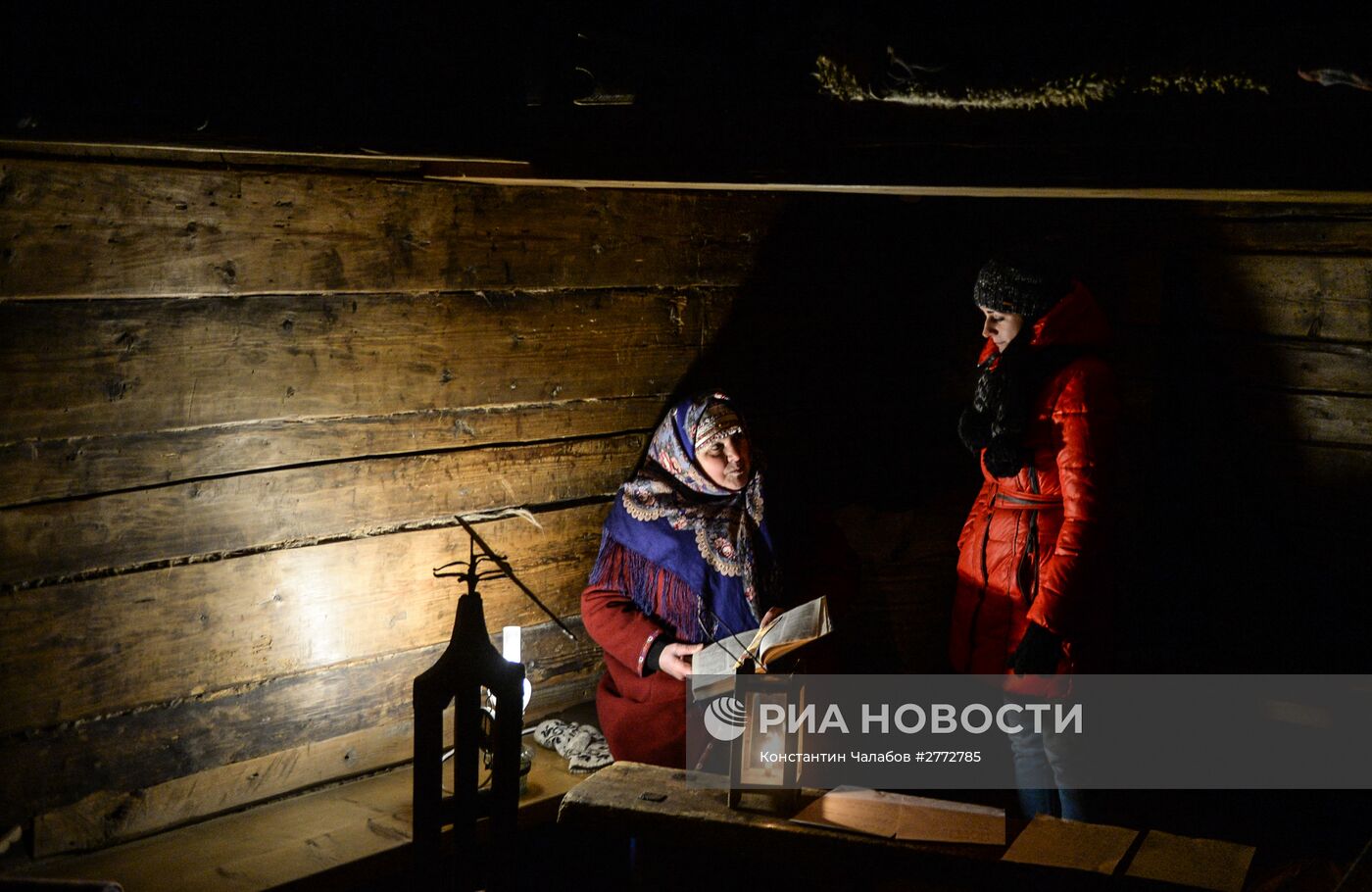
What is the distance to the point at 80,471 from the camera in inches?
125

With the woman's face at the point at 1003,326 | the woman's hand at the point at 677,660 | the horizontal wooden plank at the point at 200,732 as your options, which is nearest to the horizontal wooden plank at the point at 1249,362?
the woman's face at the point at 1003,326

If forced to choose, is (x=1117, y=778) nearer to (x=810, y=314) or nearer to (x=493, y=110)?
(x=810, y=314)

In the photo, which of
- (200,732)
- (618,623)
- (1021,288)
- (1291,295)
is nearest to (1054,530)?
(1021,288)

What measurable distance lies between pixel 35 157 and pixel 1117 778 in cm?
509

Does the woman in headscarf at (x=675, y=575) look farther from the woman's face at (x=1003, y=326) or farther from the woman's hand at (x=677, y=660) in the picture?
the woman's face at (x=1003, y=326)

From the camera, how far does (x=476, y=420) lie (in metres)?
4.07

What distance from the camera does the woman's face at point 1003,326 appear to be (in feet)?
12.5

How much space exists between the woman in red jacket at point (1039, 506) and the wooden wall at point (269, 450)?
5.16ft

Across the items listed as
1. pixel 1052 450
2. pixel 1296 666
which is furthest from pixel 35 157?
pixel 1296 666

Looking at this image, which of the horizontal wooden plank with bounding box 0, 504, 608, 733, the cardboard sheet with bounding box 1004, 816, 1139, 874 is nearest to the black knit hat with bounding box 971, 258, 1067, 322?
the cardboard sheet with bounding box 1004, 816, 1139, 874

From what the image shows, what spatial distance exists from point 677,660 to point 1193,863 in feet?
6.04

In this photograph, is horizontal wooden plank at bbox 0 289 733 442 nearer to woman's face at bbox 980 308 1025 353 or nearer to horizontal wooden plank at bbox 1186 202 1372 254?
woman's face at bbox 980 308 1025 353

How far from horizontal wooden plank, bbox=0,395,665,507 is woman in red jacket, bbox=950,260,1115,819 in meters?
1.61

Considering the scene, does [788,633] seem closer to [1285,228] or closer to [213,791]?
[213,791]
